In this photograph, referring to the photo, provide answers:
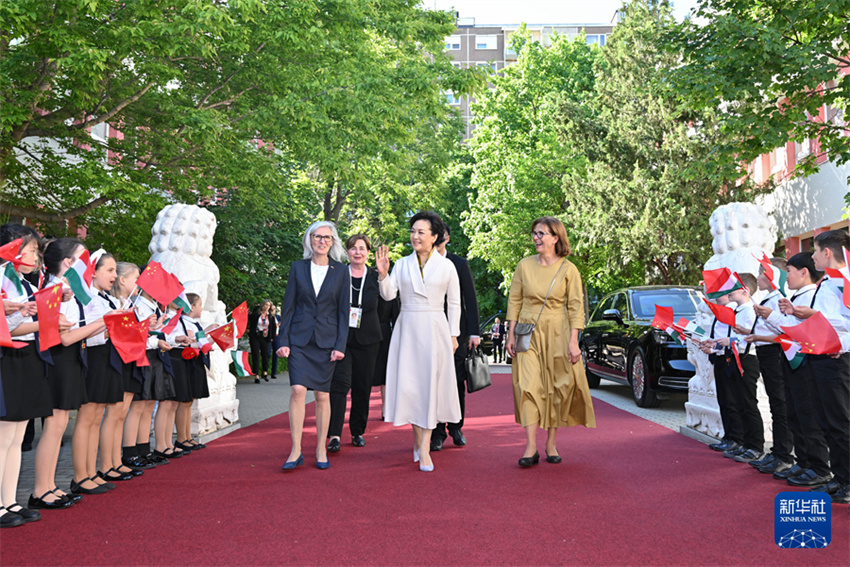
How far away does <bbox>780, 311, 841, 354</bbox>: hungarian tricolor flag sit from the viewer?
202 inches

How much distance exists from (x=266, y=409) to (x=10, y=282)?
7726 mm

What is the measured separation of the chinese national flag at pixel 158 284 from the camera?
654cm

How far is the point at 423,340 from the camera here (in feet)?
23.2

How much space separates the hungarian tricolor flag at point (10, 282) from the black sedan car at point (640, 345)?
852 centimetres

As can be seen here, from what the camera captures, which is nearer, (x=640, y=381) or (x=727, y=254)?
(x=727, y=254)

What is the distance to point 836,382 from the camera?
543 cm

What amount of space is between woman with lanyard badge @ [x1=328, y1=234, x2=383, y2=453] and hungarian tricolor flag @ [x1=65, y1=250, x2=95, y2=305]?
269 centimetres


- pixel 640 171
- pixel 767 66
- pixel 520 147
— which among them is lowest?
pixel 767 66

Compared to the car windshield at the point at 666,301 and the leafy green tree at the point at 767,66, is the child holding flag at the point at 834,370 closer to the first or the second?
the car windshield at the point at 666,301

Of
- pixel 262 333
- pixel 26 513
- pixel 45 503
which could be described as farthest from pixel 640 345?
pixel 262 333

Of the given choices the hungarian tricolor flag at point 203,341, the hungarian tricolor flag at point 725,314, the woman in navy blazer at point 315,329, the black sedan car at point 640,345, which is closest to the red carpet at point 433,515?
the woman in navy blazer at point 315,329

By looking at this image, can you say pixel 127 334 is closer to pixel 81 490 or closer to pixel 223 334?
pixel 81 490

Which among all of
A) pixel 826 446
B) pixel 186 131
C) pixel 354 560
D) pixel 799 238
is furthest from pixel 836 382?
pixel 799 238

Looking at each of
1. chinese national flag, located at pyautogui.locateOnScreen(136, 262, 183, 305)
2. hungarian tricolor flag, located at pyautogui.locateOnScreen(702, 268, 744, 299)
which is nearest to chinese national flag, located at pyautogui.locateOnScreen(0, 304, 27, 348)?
chinese national flag, located at pyautogui.locateOnScreen(136, 262, 183, 305)
